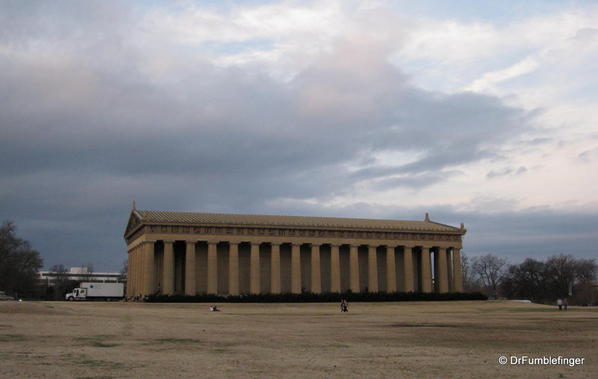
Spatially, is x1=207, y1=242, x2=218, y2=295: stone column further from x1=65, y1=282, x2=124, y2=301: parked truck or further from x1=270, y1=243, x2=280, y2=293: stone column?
x1=65, y1=282, x2=124, y2=301: parked truck

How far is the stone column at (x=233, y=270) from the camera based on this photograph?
75688 mm

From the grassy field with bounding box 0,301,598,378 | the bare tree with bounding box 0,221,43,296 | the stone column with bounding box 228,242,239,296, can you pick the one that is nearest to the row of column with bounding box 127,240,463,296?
the stone column with bounding box 228,242,239,296

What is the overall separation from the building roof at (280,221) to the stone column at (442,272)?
3394mm

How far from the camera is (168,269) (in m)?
74.6

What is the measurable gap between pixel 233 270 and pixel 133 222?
54.4ft

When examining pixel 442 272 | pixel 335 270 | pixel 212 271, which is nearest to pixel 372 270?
pixel 335 270

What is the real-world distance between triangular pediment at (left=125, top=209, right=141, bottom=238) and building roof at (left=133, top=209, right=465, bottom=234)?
28 centimetres

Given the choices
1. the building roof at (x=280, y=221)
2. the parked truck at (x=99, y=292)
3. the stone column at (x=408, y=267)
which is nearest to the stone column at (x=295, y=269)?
the building roof at (x=280, y=221)

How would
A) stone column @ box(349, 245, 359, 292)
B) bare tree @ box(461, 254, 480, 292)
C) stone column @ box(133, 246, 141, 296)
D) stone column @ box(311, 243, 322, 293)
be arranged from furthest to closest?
bare tree @ box(461, 254, 480, 292) < stone column @ box(349, 245, 359, 292) < stone column @ box(311, 243, 322, 293) < stone column @ box(133, 246, 141, 296)

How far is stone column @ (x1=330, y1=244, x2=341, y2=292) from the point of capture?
80.9 meters

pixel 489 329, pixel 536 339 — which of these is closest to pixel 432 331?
pixel 489 329

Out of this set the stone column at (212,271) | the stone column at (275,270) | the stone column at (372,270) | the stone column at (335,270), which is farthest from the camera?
the stone column at (372,270)

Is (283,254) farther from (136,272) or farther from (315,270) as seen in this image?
(136,272)

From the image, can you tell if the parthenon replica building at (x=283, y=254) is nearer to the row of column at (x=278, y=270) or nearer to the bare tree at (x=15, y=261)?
the row of column at (x=278, y=270)
